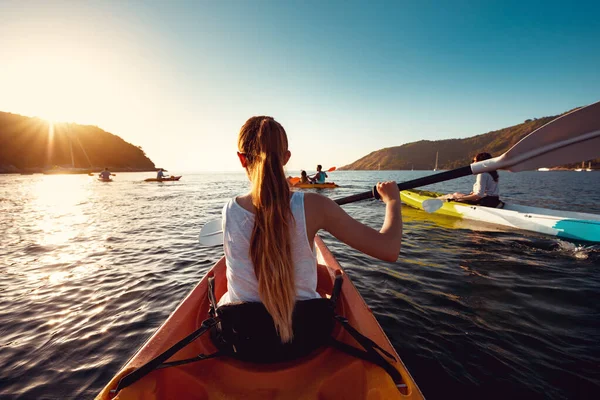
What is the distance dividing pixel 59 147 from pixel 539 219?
130 m

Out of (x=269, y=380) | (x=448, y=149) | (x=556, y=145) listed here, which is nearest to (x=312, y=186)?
(x=556, y=145)

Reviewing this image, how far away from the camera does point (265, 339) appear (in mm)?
1597

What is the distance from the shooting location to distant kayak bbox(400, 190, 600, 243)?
22.2 feet

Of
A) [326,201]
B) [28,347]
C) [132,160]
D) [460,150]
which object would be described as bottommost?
[28,347]

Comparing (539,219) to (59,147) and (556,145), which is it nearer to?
(556,145)

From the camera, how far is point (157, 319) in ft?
13.3

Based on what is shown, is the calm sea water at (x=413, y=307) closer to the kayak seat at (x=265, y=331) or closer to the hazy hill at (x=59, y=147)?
the kayak seat at (x=265, y=331)

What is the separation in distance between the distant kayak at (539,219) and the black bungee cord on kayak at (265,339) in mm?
8503

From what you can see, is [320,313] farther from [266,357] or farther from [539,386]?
[539,386]

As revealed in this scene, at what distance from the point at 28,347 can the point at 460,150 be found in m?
203

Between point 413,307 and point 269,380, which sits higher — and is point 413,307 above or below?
below

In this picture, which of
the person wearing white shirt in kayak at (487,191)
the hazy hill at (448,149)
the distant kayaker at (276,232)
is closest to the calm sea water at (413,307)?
the person wearing white shirt in kayak at (487,191)

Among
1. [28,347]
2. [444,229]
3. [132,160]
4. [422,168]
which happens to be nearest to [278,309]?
[28,347]

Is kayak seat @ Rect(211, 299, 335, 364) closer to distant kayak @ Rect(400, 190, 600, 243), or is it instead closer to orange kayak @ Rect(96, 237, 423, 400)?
orange kayak @ Rect(96, 237, 423, 400)
